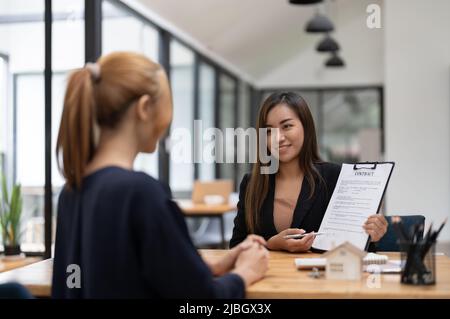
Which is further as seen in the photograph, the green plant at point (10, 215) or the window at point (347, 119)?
the window at point (347, 119)

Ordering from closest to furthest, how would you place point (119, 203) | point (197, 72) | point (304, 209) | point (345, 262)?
point (119, 203) → point (345, 262) → point (304, 209) → point (197, 72)

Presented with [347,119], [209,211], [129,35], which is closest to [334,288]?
[209,211]

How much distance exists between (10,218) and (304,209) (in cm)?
258

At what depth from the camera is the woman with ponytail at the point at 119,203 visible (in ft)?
4.16

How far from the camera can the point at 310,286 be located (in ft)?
5.04

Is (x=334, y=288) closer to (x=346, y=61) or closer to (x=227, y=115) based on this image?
(x=227, y=115)

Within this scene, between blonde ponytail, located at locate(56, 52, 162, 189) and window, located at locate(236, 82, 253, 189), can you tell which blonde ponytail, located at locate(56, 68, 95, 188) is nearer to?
blonde ponytail, located at locate(56, 52, 162, 189)

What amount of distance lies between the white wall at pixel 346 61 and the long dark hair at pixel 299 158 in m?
9.54

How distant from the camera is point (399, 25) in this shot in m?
5.73

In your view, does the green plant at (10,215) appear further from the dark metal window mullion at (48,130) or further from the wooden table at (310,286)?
the wooden table at (310,286)

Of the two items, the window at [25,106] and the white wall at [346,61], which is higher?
the white wall at [346,61]

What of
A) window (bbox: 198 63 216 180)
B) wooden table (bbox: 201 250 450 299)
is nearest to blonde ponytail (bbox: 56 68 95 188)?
wooden table (bbox: 201 250 450 299)

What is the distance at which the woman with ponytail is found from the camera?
1.27m

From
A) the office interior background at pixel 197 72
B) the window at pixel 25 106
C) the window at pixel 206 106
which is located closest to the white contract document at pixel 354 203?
the office interior background at pixel 197 72
